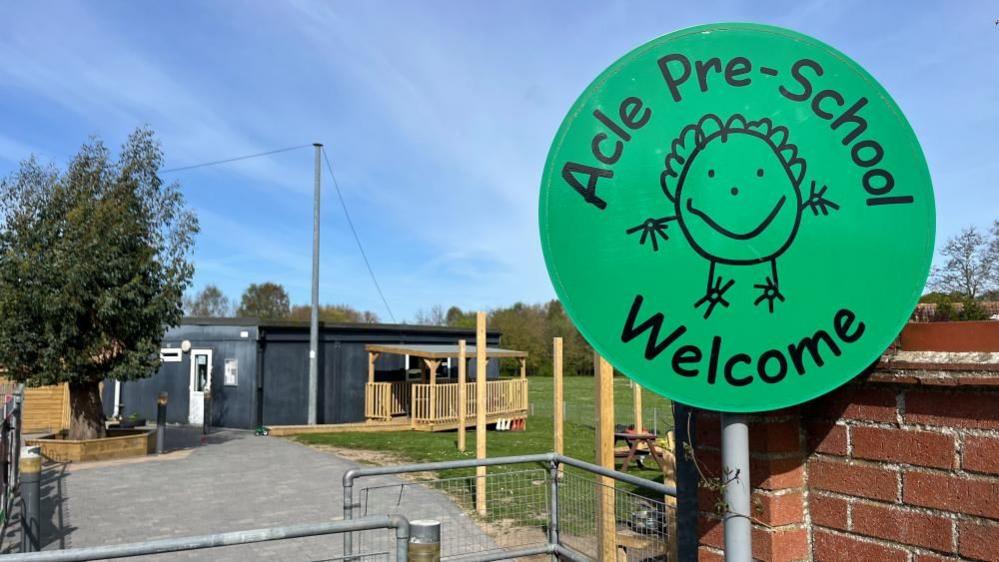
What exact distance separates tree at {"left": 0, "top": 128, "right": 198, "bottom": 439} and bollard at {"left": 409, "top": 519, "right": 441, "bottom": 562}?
12.7 m

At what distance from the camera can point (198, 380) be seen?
73.0 feet

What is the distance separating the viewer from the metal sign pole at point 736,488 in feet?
5.18

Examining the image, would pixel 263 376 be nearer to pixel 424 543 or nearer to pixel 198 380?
pixel 198 380

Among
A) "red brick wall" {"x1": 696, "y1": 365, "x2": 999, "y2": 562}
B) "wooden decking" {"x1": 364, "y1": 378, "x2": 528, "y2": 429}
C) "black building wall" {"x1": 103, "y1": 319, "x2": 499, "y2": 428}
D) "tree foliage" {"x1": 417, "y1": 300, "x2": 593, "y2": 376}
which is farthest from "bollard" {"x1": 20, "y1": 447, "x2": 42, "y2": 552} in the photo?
"tree foliage" {"x1": 417, "y1": 300, "x2": 593, "y2": 376}

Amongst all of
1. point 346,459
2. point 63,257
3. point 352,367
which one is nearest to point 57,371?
point 63,257

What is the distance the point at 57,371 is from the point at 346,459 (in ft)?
18.9

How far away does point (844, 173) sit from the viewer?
153 cm

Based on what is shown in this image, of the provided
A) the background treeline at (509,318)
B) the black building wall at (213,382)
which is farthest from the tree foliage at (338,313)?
the black building wall at (213,382)

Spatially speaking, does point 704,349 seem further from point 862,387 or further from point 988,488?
point 988,488

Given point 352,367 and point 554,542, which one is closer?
point 554,542

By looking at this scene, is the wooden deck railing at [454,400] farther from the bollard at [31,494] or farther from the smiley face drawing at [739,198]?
the smiley face drawing at [739,198]

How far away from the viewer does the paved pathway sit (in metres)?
7.93

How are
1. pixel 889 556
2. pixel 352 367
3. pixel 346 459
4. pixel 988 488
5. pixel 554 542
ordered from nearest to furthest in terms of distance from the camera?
pixel 988 488 < pixel 889 556 < pixel 554 542 < pixel 346 459 < pixel 352 367

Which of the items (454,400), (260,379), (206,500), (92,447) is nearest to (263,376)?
(260,379)
